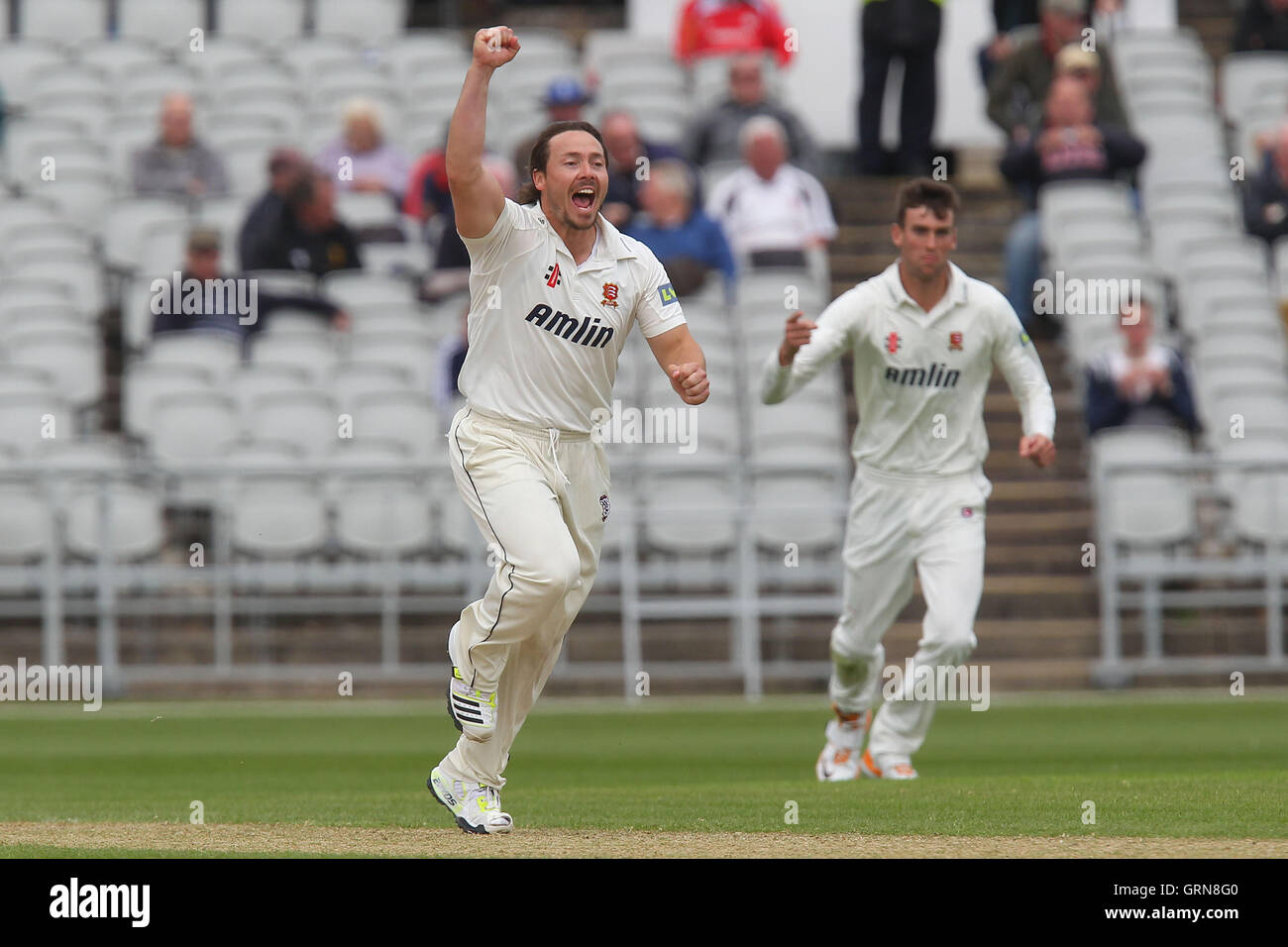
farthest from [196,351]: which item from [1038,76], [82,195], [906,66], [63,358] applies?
[1038,76]

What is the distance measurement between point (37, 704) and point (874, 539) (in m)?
8.54

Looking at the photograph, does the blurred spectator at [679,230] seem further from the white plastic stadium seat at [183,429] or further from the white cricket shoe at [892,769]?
the white cricket shoe at [892,769]

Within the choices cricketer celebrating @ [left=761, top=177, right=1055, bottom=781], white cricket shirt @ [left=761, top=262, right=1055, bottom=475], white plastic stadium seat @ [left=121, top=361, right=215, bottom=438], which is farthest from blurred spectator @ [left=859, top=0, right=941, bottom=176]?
white cricket shirt @ [left=761, top=262, right=1055, bottom=475]

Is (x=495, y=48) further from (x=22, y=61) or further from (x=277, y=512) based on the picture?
(x=22, y=61)

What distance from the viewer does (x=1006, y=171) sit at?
1994cm

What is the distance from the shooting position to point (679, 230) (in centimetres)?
1872

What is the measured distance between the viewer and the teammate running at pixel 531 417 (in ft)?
27.3

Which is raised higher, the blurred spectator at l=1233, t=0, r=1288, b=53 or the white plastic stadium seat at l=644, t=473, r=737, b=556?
the blurred spectator at l=1233, t=0, r=1288, b=53

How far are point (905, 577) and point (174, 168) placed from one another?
1138cm

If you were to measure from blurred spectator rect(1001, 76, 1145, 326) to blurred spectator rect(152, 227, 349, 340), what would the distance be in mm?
6503

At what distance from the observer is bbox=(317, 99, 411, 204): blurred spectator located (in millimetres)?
20312

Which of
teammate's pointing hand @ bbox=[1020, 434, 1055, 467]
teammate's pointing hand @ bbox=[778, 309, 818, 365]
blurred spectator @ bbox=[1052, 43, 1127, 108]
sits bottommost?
teammate's pointing hand @ bbox=[1020, 434, 1055, 467]

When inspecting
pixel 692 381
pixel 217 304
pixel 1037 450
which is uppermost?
pixel 217 304

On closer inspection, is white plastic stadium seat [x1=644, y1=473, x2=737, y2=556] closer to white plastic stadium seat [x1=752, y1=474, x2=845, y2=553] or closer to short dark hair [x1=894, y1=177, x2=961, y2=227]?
white plastic stadium seat [x1=752, y1=474, x2=845, y2=553]
